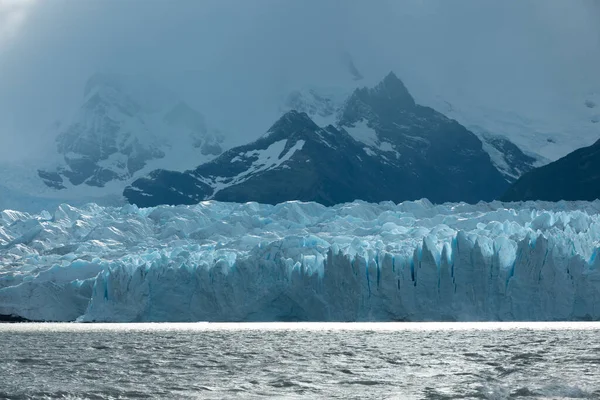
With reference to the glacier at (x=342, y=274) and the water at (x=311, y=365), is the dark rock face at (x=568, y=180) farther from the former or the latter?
the water at (x=311, y=365)

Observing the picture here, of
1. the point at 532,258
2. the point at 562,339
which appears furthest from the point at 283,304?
the point at 562,339

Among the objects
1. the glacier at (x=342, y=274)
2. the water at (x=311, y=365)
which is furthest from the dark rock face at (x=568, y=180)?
the water at (x=311, y=365)

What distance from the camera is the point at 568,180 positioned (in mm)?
160375

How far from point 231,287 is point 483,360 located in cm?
3175

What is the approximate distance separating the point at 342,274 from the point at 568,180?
10205 cm

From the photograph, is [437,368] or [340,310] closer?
[437,368]

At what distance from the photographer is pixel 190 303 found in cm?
7025

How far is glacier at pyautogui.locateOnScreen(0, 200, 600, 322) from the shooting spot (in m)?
63.4

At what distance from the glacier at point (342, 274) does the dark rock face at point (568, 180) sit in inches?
2879

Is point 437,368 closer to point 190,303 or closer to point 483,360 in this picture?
point 483,360

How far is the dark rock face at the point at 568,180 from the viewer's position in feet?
519

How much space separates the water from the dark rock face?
10189cm

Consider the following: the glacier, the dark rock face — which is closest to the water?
the glacier

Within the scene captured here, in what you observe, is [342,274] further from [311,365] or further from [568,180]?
[568,180]
